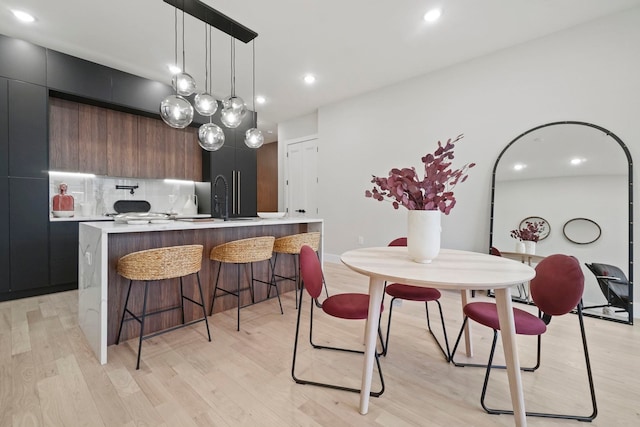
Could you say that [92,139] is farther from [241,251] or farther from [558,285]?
[558,285]

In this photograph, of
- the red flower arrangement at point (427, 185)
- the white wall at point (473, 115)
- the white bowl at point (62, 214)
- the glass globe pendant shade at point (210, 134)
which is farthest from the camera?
the white bowl at point (62, 214)

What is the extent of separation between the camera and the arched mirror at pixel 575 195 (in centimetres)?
271

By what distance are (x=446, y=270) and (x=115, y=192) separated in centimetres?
473

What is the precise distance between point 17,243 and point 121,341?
86.5 inches

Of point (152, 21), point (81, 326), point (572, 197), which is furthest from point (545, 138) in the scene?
point (81, 326)

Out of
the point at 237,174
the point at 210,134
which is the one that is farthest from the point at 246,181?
the point at 210,134

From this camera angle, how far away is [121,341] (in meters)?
2.11

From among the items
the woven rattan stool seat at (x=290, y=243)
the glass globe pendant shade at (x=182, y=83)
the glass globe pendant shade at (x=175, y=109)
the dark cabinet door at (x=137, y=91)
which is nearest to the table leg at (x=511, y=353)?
the woven rattan stool seat at (x=290, y=243)

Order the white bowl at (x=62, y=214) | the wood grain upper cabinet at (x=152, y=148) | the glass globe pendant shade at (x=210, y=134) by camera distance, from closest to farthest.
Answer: the glass globe pendant shade at (x=210, y=134), the white bowl at (x=62, y=214), the wood grain upper cabinet at (x=152, y=148)

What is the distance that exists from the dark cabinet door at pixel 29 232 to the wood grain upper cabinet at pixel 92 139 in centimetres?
64

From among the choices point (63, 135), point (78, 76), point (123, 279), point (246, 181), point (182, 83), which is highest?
point (78, 76)

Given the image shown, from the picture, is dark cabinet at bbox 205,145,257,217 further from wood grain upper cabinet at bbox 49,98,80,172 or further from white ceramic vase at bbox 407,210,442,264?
white ceramic vase at bbox 407,210,442,264

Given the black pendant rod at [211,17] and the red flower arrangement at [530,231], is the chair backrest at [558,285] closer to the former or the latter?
the red flower arrangement at [530,231]

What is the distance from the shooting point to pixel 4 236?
2.99m
